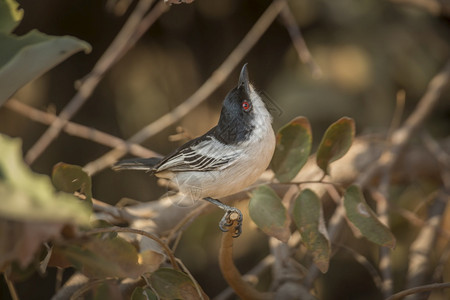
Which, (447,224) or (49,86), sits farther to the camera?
(49,86)

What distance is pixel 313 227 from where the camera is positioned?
95cm

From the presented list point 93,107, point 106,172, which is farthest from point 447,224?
point 93,107

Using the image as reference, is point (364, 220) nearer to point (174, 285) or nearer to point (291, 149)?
point (291, 149)

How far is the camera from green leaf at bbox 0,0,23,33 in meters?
0.78

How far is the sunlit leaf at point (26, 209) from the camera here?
51cm

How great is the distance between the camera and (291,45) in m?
2.53

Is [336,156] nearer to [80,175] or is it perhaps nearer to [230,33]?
[80,175]

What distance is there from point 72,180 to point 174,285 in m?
0.23

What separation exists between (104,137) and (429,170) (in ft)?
3.46

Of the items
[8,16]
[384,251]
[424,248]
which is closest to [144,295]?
[8,16]

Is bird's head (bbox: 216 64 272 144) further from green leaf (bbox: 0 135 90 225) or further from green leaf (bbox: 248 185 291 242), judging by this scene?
green leaf (bbox: 0 135 90 225)

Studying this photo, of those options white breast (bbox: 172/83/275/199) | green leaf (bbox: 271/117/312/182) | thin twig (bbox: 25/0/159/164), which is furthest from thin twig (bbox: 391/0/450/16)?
white breast (bbox: 172/83/275/199)

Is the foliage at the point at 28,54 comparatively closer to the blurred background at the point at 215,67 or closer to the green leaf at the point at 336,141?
the green leaf at the point at 336,141

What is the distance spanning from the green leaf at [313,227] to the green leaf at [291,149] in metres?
0.07
